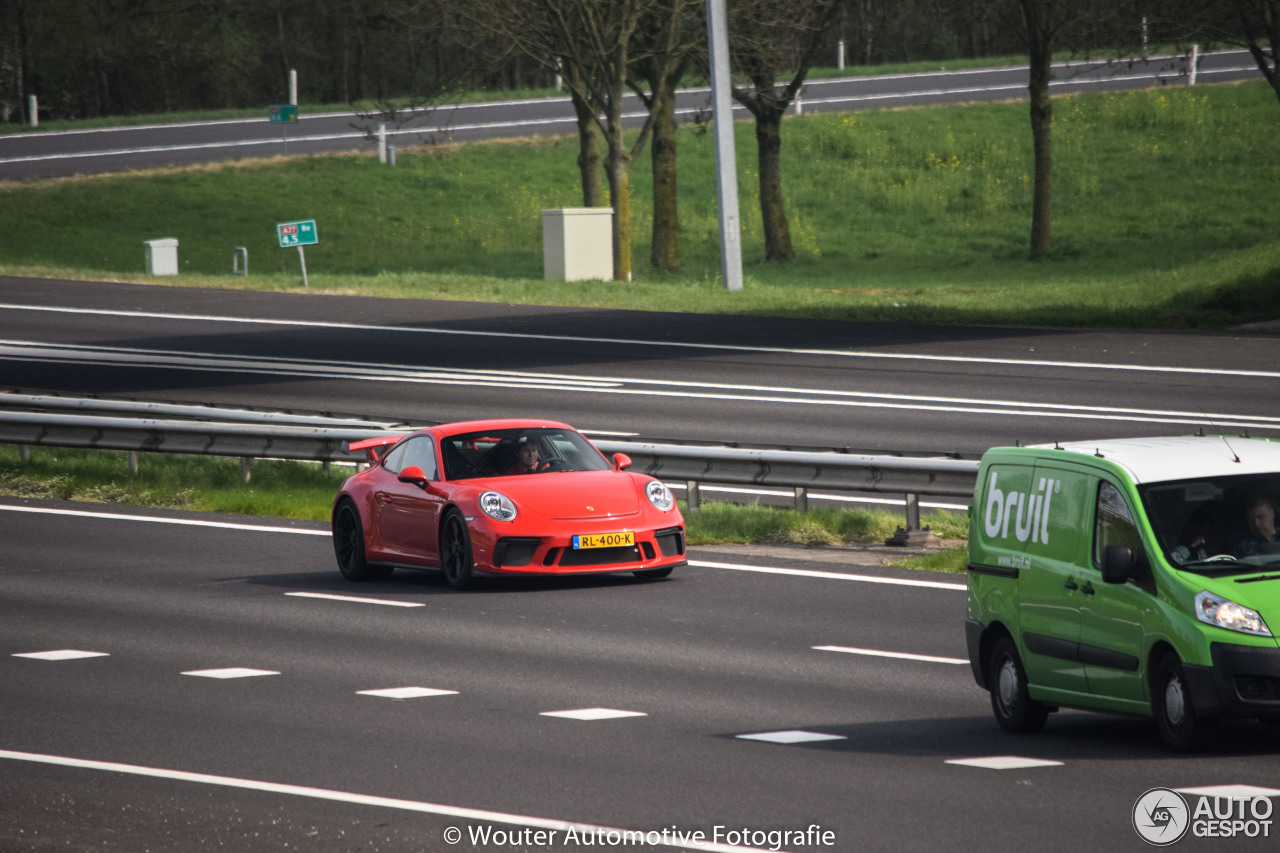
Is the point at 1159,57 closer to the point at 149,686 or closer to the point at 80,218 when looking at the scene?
the point at 80,218

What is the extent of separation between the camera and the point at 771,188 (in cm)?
5291

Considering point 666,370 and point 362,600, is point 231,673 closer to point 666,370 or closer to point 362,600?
point 362,600

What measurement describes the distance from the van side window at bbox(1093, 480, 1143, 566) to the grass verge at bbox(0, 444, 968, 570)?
796cm

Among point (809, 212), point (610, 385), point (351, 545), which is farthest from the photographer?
point (809, 212)

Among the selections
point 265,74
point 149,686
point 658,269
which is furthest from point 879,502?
point 265,74

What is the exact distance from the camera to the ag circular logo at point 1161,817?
7227 mm

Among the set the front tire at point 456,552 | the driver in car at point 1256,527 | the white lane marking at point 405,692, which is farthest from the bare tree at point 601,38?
the driver in car at point 1256,527

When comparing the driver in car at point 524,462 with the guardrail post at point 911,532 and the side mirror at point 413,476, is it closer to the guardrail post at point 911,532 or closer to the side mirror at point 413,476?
the side mirror at point 413,476

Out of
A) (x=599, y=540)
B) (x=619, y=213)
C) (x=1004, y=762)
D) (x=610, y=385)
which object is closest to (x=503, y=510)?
(x=599, y=540)

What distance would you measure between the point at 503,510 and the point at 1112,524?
6505 millimetres

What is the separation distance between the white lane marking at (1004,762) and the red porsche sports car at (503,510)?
20.5 ft

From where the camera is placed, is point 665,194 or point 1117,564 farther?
point 665,194

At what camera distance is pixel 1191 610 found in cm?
857

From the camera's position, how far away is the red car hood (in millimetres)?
14945
